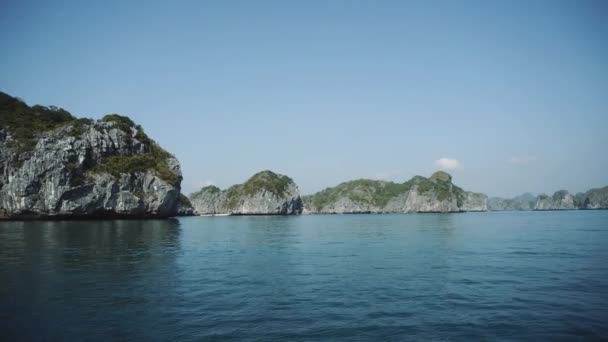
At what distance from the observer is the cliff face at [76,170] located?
124 metres

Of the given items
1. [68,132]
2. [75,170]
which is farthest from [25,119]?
[75,170]

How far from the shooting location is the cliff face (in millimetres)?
123500

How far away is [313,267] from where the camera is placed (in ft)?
Result: 106

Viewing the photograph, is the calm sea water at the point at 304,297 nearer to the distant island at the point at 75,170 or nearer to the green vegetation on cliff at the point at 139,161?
the distant island at the point at 75,170

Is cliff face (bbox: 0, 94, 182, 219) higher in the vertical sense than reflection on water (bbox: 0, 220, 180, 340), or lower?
higher

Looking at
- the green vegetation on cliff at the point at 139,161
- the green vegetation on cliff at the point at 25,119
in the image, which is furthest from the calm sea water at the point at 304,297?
the green vegetation on cliff at the point at 25,119

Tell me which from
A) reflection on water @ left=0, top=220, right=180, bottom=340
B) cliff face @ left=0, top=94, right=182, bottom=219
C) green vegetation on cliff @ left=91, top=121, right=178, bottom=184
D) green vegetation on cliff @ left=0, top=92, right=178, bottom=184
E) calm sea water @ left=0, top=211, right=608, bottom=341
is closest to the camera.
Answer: calm sea water @ left=0, top=211, right=608, bottom=341

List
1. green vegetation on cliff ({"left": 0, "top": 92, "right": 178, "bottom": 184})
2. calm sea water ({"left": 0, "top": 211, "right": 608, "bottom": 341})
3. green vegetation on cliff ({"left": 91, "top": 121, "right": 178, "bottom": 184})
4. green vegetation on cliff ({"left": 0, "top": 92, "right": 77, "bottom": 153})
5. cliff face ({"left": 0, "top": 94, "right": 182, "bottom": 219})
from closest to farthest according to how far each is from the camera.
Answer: calm sea water ({"left": 0, "top": 211, "right": 608, "bottom": 341})
cliff face ({"left": 0, "top": 94, "right": 182, "bottom": 219})
green vegetation on cliff ({"left": 0, "top": 92, "right": 77, "bottom": 153})
green vegetation on cliff ({"left": 0, "top": 92, "right": 178, "bottom": 184})
green vegetation on cliff ({"left": 91, "top": 121, "right": 178, "bottom": 184})

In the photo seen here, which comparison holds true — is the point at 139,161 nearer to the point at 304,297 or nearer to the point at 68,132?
the point at 68,132

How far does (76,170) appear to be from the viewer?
428 ft

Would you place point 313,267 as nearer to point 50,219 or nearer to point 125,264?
point 125,264

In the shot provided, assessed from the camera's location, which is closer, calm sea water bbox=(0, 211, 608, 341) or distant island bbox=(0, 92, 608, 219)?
calm sea water bbox=(0, 211, 608, 341)

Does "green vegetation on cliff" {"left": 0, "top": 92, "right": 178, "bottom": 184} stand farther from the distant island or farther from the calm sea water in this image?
the calm sea water

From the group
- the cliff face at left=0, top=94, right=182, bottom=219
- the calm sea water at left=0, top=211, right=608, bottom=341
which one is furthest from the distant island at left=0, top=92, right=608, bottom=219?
the calm sea water at left=0, top=211, right=608, bottom=341
